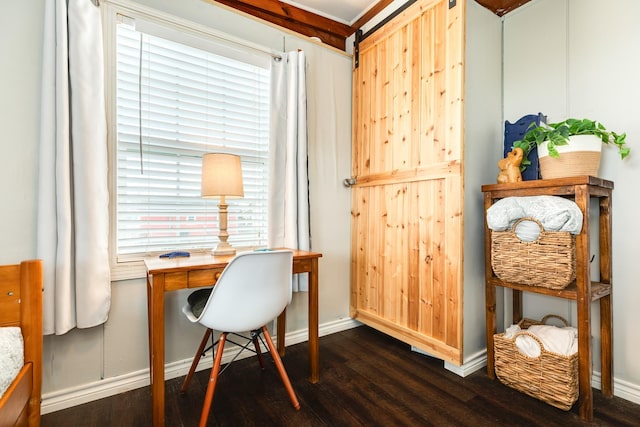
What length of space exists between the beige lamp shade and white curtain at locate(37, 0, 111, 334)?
1.73ft

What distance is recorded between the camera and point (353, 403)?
5.40ft

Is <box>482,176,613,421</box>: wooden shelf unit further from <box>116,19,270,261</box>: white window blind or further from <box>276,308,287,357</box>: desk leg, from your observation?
<box>116,19,270,261</box>: white window blind

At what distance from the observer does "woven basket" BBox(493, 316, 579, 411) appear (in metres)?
1.54

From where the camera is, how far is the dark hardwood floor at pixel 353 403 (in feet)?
4.93

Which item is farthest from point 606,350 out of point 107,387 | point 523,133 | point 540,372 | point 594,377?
point 107,387

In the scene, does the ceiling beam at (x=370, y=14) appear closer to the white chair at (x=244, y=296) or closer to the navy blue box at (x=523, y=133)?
the navy blue box at (x=523, y=133)

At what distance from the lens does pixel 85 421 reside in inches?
59.7

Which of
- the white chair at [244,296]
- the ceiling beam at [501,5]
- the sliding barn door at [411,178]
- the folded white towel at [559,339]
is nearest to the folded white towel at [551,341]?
the folded white towel at [559,339]

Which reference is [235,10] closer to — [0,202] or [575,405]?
[0,202]

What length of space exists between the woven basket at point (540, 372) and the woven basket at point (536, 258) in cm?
33

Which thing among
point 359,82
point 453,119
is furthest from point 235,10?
point 453,119

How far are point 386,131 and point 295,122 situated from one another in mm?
711

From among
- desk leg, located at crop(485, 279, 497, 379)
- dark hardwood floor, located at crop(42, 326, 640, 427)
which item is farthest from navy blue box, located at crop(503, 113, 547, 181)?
dark hardwood floor, located at crop(42, 326, 640, 427)

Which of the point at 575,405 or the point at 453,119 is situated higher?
the point at 453,119
